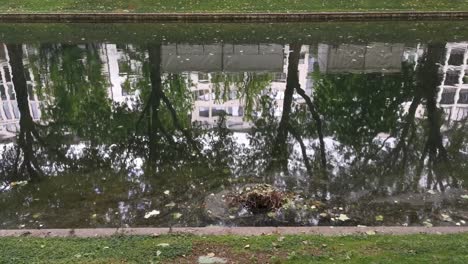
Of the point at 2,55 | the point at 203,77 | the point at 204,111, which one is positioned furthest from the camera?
the point at 2,55

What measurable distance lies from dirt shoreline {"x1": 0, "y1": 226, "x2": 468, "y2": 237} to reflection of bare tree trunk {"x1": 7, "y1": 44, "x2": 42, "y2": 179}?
326 centimetres

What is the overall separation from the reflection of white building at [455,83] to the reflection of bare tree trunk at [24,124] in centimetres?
1112

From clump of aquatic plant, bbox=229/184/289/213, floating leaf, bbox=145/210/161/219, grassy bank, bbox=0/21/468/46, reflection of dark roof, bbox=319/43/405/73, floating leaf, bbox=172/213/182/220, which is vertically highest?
grassy bank, bbox=0/21/468/46

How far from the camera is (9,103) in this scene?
1491 centimetres

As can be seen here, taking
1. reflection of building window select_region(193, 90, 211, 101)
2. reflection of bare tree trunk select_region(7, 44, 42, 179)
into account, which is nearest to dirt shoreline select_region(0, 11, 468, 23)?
reflection of bare tree trunk select_region(7, 44, 42, 179)

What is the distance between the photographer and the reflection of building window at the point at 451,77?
15609 mm

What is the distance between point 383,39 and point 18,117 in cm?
1563

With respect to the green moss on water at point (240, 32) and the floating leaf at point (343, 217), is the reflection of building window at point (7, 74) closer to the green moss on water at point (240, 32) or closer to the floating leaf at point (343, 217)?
the green moss on water at point (240, 32)

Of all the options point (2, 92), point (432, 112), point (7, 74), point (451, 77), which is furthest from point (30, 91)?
point (451, 77)

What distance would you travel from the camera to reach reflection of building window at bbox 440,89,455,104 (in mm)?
13992

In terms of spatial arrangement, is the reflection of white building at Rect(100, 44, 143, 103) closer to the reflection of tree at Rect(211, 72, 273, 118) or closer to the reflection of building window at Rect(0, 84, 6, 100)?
the reflection of tree at Rect(211, 72, 273, 118)

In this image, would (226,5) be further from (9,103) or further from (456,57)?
(9,103)

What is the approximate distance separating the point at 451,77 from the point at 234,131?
8.54 metres

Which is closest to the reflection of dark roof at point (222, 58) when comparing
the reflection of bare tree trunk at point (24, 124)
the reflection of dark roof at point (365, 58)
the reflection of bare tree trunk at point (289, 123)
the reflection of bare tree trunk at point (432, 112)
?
the reflection of bare tree trunk at point (289, 123)
